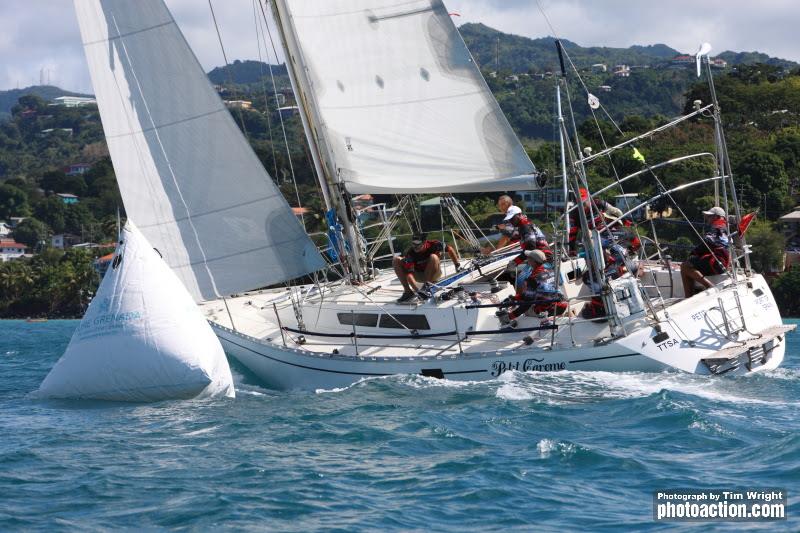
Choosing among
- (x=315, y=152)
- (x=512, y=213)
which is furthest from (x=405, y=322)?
(x=315, y=152)

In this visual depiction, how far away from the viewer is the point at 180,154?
52.0 feet

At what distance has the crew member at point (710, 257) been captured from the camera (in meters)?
14.6

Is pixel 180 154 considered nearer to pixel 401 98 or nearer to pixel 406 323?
pixel 401 98

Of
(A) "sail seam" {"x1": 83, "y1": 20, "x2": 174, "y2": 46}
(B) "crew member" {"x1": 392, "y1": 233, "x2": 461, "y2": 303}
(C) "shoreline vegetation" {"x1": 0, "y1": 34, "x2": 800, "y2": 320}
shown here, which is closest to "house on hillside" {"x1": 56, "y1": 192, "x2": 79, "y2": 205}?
(C) "shoreline vegetation" {"x1": 0, "y1": 34, "x2": 800, "y2": 320}

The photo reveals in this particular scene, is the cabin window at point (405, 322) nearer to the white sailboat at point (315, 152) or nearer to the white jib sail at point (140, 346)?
the white sailboat at point (315, 152)

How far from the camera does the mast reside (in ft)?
51.3

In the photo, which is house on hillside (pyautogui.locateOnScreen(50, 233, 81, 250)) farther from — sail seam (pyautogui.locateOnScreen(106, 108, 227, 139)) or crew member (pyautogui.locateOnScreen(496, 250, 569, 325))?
crew member (pyautogui.locateOnScreen(496, 250, 569, 325))

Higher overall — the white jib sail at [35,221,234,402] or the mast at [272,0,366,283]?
the mast at [272,0,366,283]

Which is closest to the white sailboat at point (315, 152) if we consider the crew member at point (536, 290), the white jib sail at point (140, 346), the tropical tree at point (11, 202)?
the crew member at point (536, 290)

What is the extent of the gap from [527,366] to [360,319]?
9.14 feet

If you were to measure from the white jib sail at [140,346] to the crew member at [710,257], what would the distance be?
5.98 m

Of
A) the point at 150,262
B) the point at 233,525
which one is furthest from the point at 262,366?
the point at 233,525

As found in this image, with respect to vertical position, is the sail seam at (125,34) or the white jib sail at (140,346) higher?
the sail seam at (125,34)

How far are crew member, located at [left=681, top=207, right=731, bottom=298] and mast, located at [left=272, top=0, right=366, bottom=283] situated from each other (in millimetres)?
4656
